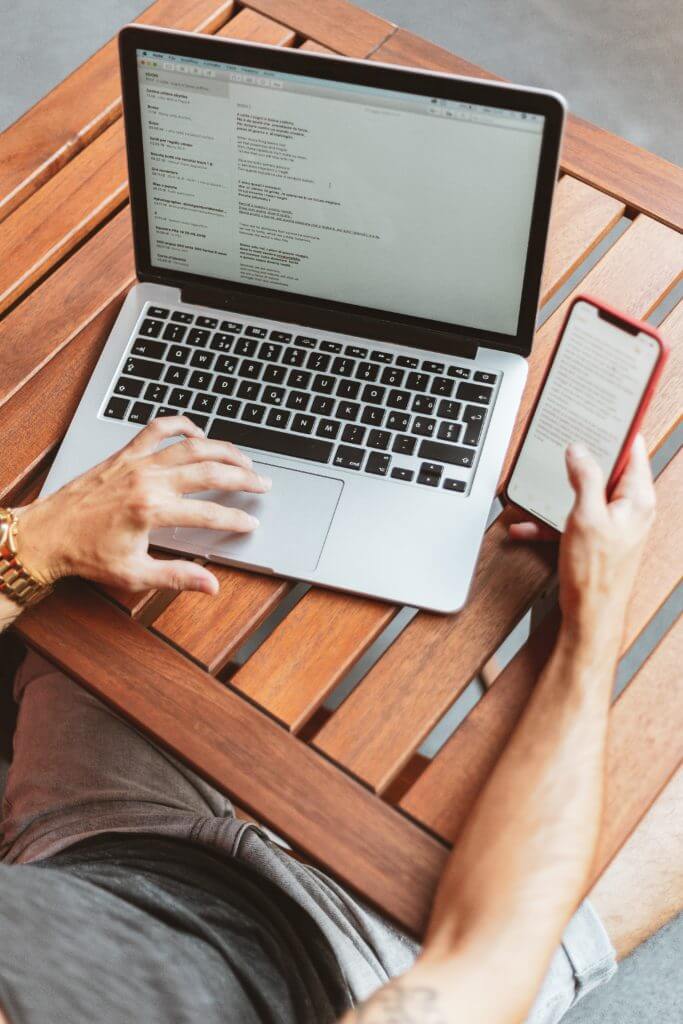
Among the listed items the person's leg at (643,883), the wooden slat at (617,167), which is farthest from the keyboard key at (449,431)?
the person's leg at (643,883)

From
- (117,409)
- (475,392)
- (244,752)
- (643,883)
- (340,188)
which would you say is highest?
(340,188)

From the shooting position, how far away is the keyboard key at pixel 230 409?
2.82 ft

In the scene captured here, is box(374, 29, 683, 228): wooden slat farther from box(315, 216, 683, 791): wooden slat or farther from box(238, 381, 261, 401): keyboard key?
box(238, 381, 261, 401): keyboard key

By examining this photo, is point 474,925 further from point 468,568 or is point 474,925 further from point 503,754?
point 468,568

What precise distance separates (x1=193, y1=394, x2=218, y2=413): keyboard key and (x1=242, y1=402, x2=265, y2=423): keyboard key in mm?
32

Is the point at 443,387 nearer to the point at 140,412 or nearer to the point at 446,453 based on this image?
the point at 446,453

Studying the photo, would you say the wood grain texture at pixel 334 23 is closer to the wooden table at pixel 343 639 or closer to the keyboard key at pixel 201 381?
the wooden table at pixel 343 639

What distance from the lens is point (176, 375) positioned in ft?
2.87

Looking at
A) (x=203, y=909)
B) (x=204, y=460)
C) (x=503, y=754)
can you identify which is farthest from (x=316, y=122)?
(x=203, y=909)

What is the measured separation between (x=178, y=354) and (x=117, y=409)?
0.08 metres

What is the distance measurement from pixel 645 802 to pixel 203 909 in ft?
1.27

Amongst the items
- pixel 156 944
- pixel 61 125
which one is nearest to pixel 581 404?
pixel 156 944

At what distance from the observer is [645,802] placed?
2.30ft

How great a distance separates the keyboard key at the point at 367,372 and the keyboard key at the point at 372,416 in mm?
31
